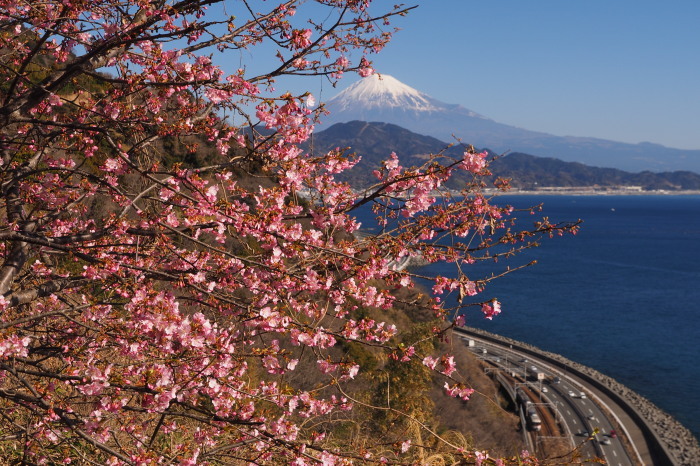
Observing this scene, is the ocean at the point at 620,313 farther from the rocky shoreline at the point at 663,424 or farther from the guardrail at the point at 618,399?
the guardrail at the point at 618,399

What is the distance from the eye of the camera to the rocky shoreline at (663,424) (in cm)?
3036

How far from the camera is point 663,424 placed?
33.9 m

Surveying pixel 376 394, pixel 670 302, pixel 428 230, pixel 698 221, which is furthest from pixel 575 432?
pixel 698 221

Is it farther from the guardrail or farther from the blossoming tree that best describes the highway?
the blossoming tree

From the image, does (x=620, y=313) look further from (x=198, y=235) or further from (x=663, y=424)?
(x=198, y=235)

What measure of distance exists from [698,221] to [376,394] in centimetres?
15294

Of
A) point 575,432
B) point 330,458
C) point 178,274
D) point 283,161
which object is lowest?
point 575,432

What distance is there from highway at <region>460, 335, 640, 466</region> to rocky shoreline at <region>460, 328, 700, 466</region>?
1946 mm

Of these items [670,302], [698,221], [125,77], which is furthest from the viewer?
[698,221]

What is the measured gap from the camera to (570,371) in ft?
140

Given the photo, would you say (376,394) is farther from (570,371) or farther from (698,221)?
(698,221)

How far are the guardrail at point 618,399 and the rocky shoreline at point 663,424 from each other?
296 mm

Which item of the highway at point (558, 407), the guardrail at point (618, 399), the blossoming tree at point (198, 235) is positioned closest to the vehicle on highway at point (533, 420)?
the highway at point (558, 407)

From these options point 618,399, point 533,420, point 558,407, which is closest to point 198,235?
point 533,420
